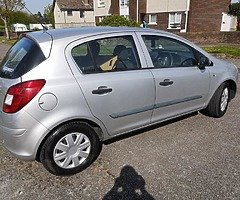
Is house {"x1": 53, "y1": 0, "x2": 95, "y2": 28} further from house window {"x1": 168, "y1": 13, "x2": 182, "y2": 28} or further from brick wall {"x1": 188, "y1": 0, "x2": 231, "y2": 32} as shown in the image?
brick wall {"x1": 188, "y1": 0, "x2": 231, "y2": 32}

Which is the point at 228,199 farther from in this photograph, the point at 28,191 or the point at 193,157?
the point at 28,191

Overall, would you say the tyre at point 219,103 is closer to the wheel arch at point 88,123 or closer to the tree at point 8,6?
the wheel arch at point 88,123

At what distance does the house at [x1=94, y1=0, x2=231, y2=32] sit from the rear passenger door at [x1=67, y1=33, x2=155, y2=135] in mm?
20650

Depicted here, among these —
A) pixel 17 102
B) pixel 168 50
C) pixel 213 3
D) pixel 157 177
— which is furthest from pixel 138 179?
pixel 213 3

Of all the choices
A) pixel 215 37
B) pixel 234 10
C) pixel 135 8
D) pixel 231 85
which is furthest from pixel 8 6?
pixel 231 85

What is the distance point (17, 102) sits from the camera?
8.92ft

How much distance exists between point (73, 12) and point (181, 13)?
25.9 meters

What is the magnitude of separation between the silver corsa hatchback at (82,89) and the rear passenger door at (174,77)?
2 cm

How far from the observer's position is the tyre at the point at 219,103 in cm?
461

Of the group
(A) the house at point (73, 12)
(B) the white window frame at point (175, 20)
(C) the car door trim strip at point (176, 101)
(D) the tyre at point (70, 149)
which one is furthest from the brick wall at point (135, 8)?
(D) the tyre at point (70, 149)

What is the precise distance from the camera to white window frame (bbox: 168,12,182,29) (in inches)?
924

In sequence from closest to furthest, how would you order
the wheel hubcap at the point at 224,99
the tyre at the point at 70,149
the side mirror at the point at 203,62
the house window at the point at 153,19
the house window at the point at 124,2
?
the tyre at the point at 70,149, the side mirror at the point at 203,62, the wheel hubcap at the point at 224,99, the house window at the point at 153,19, the house window at the point at 124,2

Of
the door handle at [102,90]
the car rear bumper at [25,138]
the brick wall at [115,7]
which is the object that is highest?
the brick wall at [115,7]

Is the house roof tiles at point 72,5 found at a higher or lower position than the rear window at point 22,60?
higher
